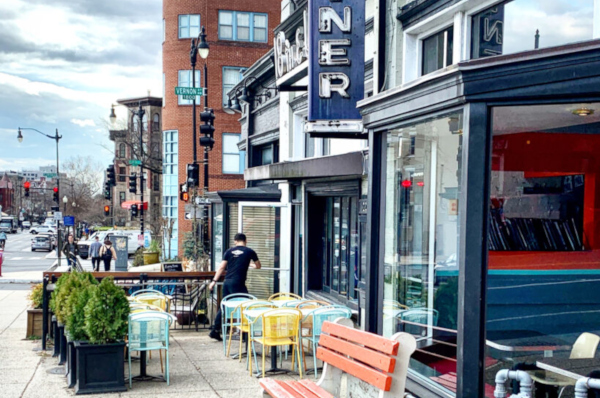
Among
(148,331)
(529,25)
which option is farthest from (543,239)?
(148,331)

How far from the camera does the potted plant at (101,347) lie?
7.99 m

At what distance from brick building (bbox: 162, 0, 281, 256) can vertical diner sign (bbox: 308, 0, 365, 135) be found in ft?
93.3

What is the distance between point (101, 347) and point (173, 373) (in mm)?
1523

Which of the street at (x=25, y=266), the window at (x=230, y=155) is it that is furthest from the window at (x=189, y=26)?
the street at (x=25, y=266)

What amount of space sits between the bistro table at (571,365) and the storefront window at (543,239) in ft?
0.05

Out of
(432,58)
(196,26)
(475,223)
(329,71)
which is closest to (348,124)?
(329,71)

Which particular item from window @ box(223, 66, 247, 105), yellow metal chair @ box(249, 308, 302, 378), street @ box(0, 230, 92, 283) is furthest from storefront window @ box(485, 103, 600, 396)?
window @ box(223, 66, 247, 105)

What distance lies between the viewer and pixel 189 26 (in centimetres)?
3891

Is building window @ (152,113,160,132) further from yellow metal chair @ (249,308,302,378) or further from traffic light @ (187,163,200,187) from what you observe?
yellow metal chair @ (249,308,302,378)

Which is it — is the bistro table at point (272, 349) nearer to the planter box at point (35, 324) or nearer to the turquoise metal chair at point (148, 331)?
the turquoise metal chair at point (148, 331)

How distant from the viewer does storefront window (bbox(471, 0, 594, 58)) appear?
657 centimetres

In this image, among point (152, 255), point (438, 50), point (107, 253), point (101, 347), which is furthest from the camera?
point (152, 255)

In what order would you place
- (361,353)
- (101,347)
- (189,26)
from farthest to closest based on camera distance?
(189,26)
(101,347)
(361,353)

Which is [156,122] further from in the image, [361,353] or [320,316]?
[361,353]
